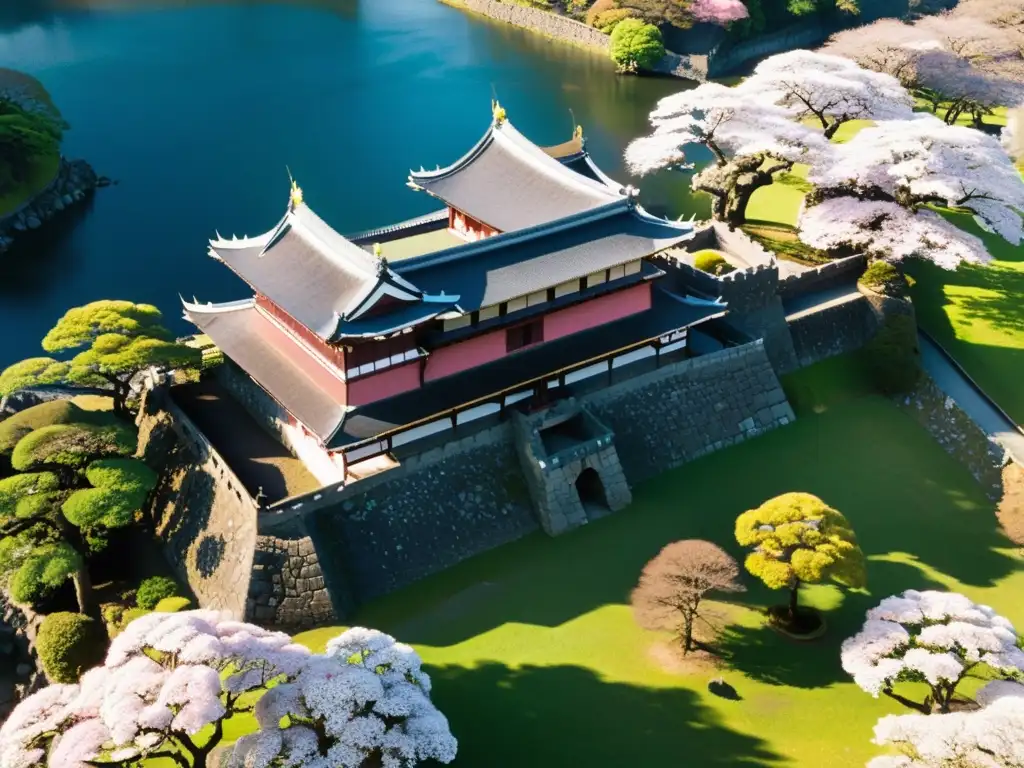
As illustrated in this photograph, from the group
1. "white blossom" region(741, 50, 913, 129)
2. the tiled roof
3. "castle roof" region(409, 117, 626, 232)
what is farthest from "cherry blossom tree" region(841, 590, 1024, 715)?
"white blossom" region(741, 50, 913, 129)

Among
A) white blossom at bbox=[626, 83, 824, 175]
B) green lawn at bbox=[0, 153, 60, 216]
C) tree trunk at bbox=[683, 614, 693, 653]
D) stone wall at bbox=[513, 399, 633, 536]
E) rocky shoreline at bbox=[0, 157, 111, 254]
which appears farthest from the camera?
green lawn at bbox=[0, 153, 60, 216]

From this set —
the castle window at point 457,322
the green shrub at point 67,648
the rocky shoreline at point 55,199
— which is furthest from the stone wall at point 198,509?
the rocky shoreline at point 55,199

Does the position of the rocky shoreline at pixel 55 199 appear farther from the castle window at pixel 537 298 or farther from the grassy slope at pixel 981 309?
the grassy slope at pixel 981 309

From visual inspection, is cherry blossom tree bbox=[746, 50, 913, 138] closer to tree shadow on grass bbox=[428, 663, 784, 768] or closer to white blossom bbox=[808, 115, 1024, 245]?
white blossom bbox=[808, 115, 1024, 245]

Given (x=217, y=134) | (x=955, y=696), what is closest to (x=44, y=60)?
(x=217, y=134)

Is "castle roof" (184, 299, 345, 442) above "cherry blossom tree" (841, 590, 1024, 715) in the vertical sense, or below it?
above

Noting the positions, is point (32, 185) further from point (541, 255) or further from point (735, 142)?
point (735, 142)

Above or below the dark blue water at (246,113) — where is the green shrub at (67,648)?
below
